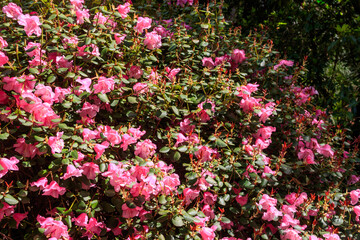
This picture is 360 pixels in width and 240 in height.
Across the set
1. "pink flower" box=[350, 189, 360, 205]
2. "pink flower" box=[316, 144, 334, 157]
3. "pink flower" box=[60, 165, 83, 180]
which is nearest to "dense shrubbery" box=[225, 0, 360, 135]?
"pink flower" box=[316, 144, 334, 157]

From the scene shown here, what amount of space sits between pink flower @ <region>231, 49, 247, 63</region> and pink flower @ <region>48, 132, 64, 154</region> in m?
1.48

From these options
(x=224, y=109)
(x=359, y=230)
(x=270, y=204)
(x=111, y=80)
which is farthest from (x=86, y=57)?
(x=359, y=230)

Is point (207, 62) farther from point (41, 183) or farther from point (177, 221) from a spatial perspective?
point (41, 183)

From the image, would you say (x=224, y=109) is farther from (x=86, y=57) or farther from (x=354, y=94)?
(x=354, y=94)

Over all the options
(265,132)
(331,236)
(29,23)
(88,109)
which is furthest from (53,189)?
(331,236)

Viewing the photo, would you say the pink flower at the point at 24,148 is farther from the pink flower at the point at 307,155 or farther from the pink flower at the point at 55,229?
the pink flower at the point at 307,155

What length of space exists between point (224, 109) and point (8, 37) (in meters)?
1.43

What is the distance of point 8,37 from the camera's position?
6.95ft

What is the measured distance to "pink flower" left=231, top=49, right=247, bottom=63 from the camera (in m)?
2.58

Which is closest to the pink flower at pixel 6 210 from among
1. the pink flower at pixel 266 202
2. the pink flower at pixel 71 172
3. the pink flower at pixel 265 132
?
the pink flower at pixel 71 172

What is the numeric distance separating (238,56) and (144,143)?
1.16 m

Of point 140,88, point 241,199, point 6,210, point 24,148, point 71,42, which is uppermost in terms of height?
point 71,42

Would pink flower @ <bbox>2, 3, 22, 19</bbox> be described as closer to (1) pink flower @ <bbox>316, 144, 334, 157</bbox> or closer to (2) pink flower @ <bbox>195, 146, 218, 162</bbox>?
(2) pink flower @ <bbox>195, 146, 218, 162</bbox>

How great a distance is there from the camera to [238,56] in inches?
102
